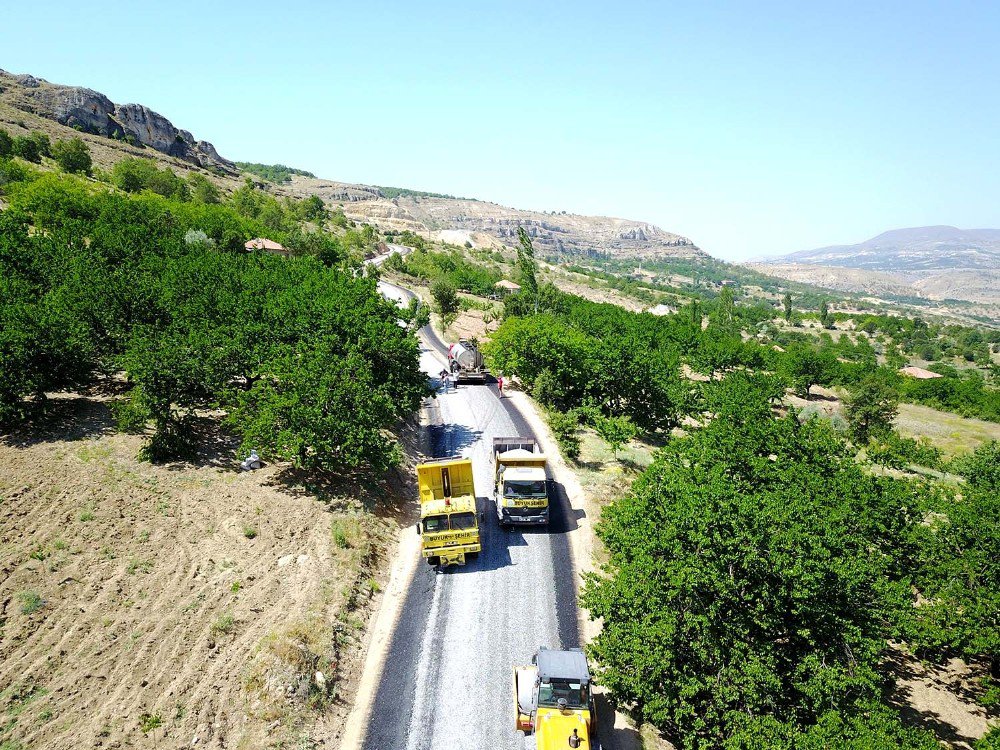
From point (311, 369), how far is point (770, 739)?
23.5m

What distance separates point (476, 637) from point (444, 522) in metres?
4.66

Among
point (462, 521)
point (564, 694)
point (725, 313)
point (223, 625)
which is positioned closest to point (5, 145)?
point (223, 625)

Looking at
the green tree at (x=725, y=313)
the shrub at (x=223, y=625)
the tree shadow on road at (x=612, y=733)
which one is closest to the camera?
the tree shadow on road at (x=612, y=733)

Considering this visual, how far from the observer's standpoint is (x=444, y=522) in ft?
71.1

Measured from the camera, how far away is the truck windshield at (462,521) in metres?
21.7

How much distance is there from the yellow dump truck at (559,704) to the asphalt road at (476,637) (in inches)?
48.7

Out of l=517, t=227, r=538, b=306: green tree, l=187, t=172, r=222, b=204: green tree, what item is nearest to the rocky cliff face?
l=187, t=172, r=222, b=204: green tree

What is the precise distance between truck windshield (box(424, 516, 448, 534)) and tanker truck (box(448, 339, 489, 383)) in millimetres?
24972

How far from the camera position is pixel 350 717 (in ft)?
51.8

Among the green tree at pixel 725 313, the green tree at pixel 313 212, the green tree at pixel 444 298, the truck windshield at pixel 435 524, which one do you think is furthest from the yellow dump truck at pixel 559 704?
the green tree at pixel 313 212

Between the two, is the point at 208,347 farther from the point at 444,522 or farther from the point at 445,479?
the point at 444,522

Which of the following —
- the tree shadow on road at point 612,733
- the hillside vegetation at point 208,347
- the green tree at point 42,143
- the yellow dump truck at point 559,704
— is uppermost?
the green tree at point 42,143

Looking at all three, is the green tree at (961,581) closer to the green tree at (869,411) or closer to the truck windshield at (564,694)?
the truck windshield at (564,694)

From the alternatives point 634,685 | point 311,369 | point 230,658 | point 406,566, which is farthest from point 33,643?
point 634,685
